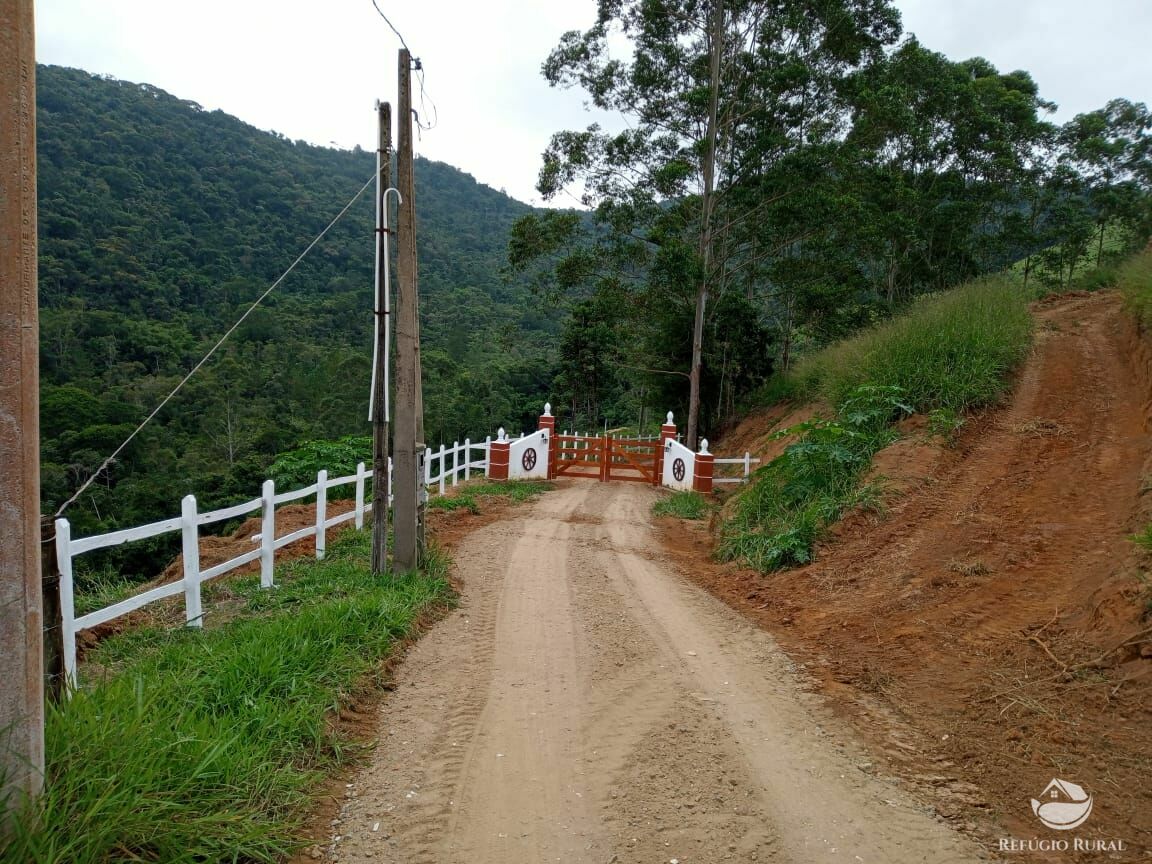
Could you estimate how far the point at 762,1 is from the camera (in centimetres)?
2131

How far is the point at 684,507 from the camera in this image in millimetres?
15047

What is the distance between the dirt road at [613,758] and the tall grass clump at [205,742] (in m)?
0.32

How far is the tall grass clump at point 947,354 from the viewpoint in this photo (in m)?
11.1

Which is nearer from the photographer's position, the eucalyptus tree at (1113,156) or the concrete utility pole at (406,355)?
the concrete utility pole at (406,355)

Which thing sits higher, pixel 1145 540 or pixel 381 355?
pixel 381 355

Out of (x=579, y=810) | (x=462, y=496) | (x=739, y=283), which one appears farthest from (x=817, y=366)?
(x=579, y=810)

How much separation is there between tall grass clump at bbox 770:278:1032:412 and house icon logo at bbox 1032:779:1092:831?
813 cm

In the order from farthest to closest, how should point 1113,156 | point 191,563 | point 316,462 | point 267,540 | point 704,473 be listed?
point 1113,156 → point 316,462 → point 704,473 → point 267,540 → point 191,563

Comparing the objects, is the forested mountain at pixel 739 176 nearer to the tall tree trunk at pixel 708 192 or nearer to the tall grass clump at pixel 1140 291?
the tall tree trunk at pixel 708 192

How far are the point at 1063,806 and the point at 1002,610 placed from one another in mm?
2451

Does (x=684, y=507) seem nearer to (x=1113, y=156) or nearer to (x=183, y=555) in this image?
(x=183, y=555)

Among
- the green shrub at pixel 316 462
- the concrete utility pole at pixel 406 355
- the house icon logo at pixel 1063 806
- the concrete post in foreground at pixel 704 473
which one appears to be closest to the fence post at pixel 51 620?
the concrete utility pole at pixel 406 355

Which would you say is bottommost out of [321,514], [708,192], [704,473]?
[704,473]

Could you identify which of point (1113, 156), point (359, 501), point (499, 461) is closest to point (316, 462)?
point (499, 461)
